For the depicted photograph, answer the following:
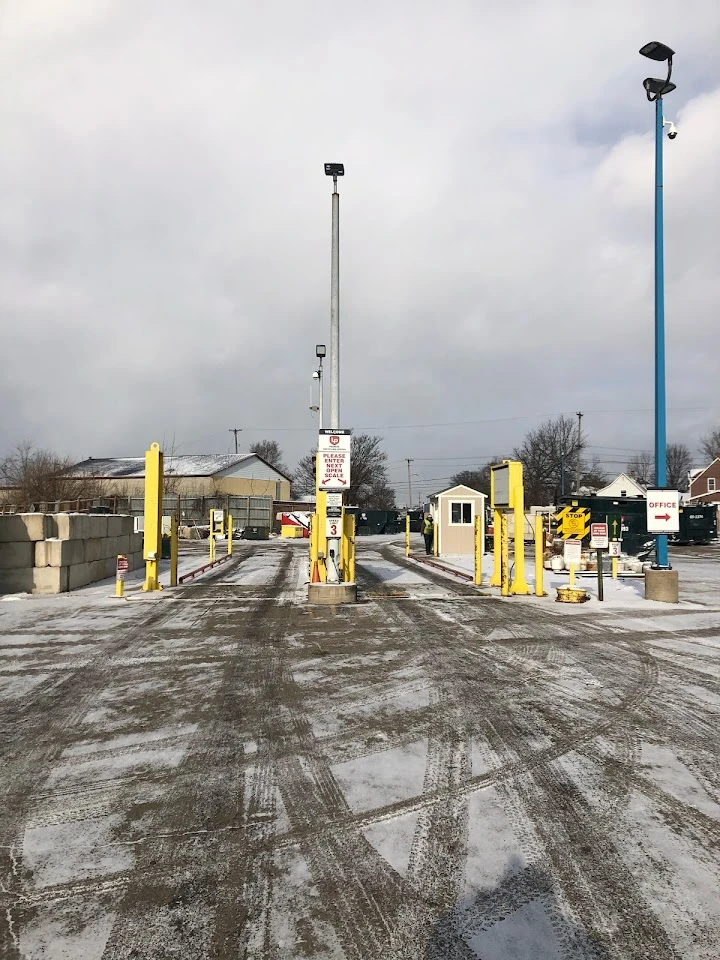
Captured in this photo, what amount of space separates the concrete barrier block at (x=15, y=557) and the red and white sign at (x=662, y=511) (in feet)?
43.9

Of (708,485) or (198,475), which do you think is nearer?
(198,475)

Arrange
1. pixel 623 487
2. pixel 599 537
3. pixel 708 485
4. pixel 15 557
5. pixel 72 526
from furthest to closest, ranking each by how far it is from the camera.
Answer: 1. pixel 623 487
2. pixel 708 485
3. pixel 72 526
4. pixel 15 557
5. pixel 599 537

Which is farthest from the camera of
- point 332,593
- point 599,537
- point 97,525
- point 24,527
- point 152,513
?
point 97,525

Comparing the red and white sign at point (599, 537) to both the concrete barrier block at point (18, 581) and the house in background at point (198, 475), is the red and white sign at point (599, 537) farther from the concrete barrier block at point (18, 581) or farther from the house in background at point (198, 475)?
the house in background at point (198, 475)

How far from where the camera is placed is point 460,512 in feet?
90.0

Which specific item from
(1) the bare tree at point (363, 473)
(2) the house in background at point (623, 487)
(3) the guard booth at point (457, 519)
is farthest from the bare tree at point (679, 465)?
(3) the guard booth at point (457, 519)

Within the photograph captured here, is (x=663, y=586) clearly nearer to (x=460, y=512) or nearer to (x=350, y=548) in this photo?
(x=350, y=548)

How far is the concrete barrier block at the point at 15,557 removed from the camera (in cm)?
1350

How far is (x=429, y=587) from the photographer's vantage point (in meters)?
15.5

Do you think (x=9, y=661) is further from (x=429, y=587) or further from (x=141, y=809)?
(x=429, y=587)

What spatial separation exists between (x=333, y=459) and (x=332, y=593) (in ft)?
8.99

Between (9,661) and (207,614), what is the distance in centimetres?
394

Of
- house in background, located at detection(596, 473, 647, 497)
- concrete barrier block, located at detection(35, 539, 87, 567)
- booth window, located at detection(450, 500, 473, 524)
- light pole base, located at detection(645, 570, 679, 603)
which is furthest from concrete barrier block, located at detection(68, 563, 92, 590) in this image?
house in background, located at detection(596, 473, 647, 497)

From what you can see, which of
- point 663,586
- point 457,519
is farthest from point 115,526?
point 457,519
